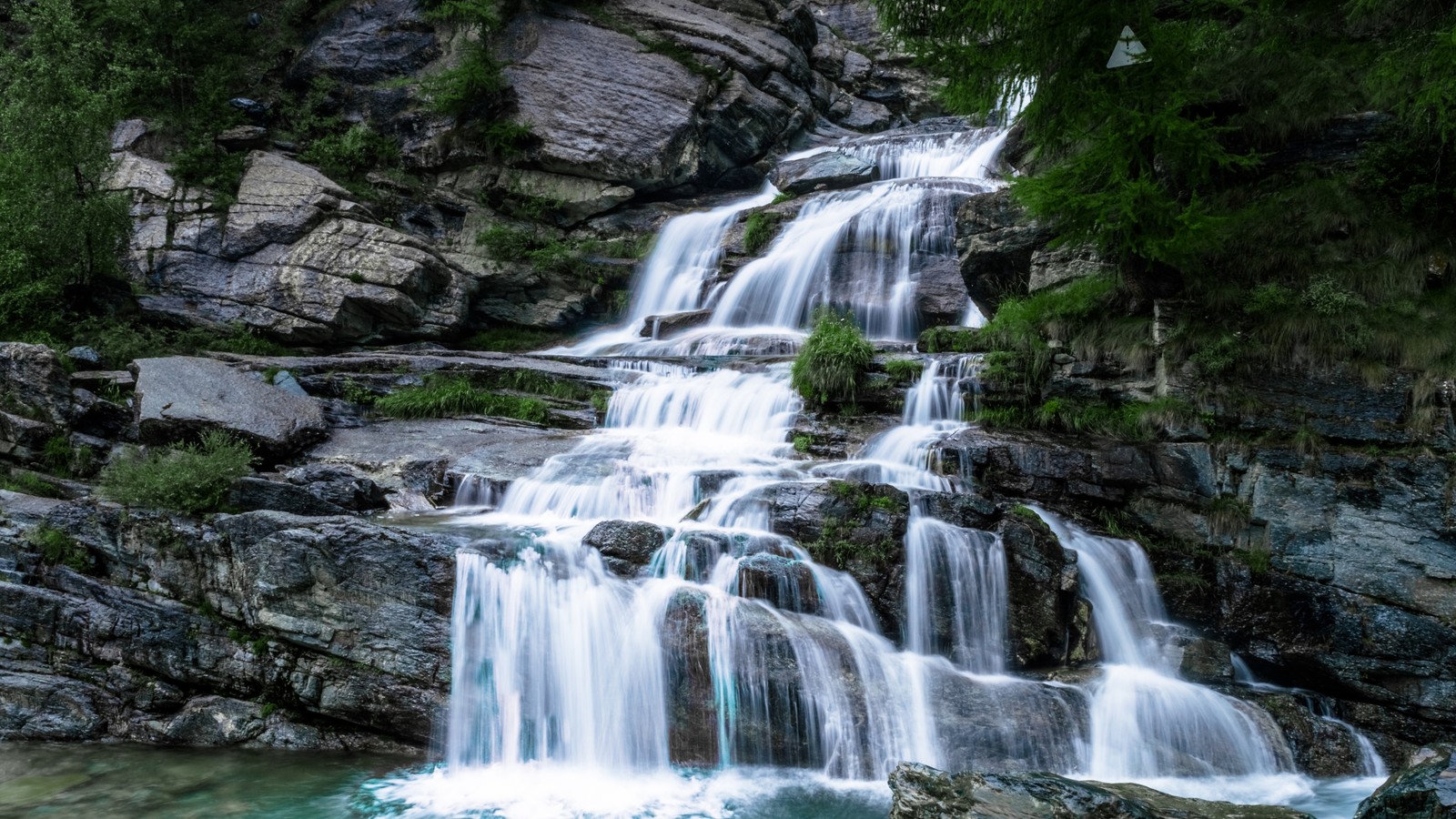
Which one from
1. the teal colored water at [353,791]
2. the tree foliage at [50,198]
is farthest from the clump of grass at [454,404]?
the teal colored water at [353,791]

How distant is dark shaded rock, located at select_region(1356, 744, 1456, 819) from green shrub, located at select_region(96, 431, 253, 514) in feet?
33.3

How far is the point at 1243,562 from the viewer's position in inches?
374

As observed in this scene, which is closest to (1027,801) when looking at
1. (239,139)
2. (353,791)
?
(353,791)

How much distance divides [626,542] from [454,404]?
6084 mm

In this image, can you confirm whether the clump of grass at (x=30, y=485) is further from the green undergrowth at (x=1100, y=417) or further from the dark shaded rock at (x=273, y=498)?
the green undergrowth at (x=1100, y=417)

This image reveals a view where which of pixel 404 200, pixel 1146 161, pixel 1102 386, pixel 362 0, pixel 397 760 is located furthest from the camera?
pixel 362 0

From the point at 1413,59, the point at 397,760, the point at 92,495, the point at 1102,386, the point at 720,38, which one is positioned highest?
the point at 720,38

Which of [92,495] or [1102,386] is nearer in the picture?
[92,495]

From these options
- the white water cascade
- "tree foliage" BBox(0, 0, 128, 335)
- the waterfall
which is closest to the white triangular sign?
the waterfall

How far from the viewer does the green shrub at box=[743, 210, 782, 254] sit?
1923 centimetres

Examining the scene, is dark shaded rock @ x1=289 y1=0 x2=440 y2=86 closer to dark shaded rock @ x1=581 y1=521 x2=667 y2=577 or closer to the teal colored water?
dark shaded rock @ x1=581 y1=521 x2=667 y2=577

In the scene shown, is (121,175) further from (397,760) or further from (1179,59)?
(1179,59)

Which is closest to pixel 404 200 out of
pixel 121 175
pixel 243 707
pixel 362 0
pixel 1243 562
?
pixel 121 175

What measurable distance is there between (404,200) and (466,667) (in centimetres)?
1585
